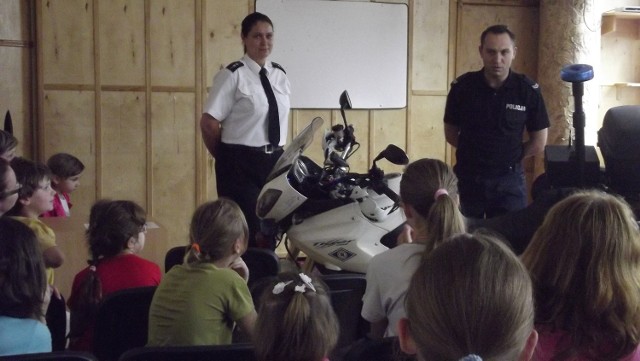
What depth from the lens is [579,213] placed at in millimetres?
1653

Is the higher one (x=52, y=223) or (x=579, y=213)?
(x=579, y=213)

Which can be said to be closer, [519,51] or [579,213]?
[579,213]

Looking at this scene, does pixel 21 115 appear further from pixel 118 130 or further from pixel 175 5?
pixel 175 5

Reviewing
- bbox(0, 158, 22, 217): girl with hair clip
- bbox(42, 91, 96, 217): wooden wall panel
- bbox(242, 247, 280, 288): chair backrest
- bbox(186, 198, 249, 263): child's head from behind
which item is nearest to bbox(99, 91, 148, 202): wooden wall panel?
bbox(42, 91, 96, 217): wooden wall panel

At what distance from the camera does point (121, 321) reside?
7.91 feet

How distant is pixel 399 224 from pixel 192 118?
2.74 meters

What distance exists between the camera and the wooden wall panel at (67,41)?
554 centimetres

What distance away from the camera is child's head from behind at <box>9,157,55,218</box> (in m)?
3.21

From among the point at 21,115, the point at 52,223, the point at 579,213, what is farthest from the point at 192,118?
the point at 579,213

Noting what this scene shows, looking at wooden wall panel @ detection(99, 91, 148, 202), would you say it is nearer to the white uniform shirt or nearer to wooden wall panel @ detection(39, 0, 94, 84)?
wooden wall panel @ detection(39, 0, 94, 84)

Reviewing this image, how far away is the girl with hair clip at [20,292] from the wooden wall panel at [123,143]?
149 inches

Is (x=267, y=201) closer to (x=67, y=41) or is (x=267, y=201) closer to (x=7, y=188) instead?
(x=7, y=188)

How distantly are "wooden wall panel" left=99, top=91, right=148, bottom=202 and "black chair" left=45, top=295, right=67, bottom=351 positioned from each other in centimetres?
322

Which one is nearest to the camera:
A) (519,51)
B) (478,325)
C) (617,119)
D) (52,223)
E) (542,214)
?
(478,325)
